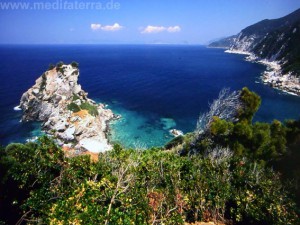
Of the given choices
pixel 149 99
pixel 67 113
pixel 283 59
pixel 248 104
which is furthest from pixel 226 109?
pixel 283 59

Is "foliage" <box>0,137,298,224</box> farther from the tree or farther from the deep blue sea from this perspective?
the deep blue sea

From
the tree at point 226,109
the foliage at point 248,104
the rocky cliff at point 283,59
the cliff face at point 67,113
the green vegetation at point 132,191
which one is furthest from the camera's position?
the rocky cliff at point 283,59

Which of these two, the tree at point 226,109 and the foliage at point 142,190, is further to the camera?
the tree at point 226,109

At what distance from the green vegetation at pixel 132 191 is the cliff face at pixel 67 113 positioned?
93.8ft

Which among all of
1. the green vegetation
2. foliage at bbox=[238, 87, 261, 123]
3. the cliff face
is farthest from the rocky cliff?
the green vegetation

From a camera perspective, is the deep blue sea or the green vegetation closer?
the green vegetation

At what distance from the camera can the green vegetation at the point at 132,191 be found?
12812mm

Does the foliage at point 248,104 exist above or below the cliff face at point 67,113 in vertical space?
above

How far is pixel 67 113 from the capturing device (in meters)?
56.5

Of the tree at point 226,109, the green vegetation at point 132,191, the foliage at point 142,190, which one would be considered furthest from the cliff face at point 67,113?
the foliage at point 142,190

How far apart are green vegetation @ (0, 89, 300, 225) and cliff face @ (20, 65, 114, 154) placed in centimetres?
2861

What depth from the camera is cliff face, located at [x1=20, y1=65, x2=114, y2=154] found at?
160ft

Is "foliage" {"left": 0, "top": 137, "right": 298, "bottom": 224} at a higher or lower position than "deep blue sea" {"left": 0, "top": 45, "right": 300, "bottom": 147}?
higher

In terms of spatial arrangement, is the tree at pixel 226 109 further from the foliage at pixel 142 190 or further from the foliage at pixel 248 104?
the foliage at pixel 142 190
